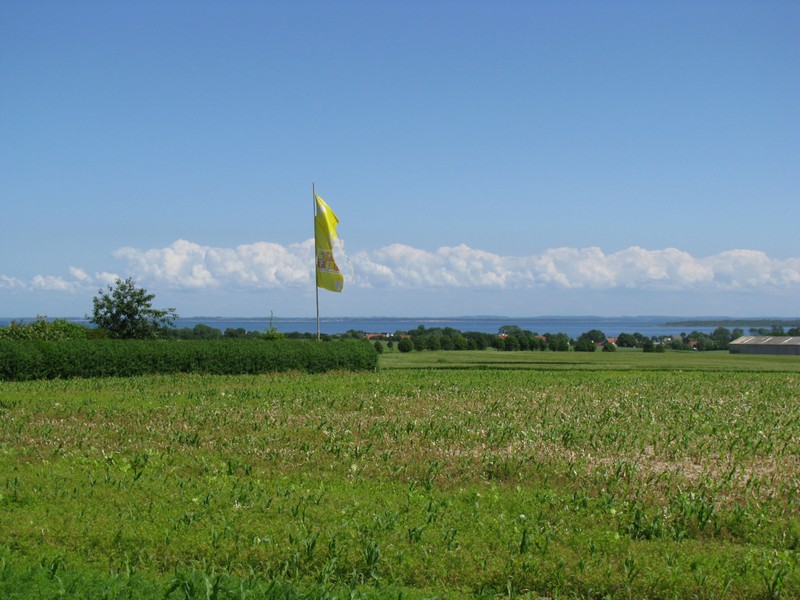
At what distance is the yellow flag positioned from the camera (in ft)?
84.2

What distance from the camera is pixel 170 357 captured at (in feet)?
68.5

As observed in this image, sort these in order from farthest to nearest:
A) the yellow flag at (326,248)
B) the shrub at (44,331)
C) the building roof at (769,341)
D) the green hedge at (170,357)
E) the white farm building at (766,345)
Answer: the building roof at (769,341)
the white farm building at (766,345)
the yellow flag at (326,248)
the shrub at (44,331)
the green hedge at (170,357)

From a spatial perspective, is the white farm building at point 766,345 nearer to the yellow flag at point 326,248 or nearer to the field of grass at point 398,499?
the yellow flag at point 326,248

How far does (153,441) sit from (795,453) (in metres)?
8.54

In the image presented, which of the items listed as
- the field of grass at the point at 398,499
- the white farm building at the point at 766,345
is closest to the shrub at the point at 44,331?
the field of grass at the point at 398,499

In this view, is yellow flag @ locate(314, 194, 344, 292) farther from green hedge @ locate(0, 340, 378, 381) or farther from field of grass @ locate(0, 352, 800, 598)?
field of grass @ locate(0, 352, 800, 598)

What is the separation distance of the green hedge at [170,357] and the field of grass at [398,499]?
230 inches

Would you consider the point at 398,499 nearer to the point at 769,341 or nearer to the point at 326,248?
the point at 326,248

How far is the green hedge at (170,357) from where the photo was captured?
19297 mm

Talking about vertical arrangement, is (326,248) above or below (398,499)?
above

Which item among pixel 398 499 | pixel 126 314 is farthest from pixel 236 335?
pixel 398 499

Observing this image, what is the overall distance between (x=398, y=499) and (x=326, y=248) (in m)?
18.8

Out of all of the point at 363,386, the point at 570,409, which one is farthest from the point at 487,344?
the point at 570,409

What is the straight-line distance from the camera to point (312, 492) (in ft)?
25.4
